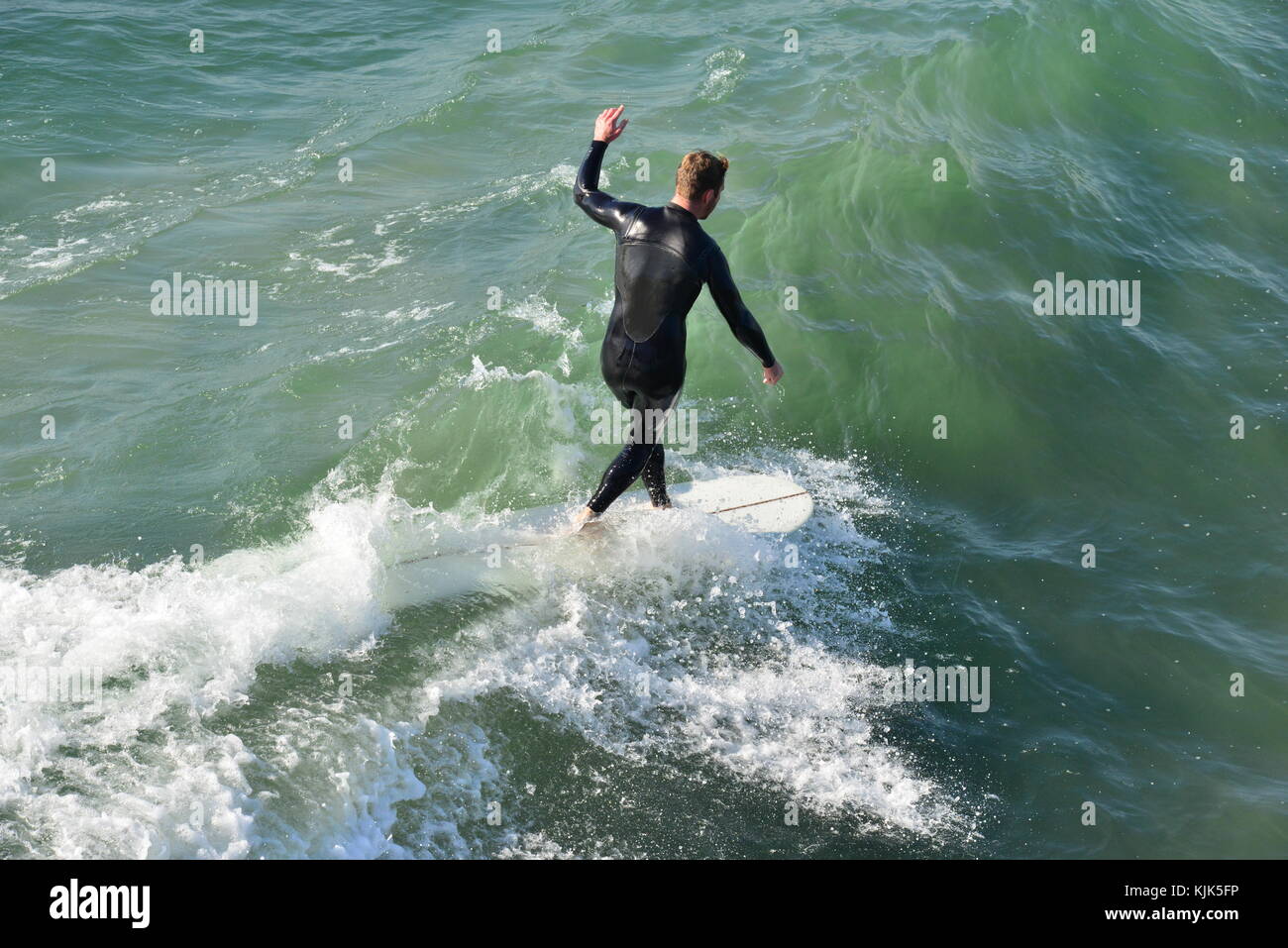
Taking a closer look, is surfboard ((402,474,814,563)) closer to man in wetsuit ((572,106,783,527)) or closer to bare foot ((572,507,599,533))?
bare foot ((572,507,599,533))

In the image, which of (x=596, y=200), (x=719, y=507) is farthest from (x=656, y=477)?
(x=596, y=200)

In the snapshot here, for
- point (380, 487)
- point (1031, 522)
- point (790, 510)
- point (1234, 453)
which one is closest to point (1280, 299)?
point (1234, 453)

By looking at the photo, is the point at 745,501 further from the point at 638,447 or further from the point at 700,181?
the point at 700,181

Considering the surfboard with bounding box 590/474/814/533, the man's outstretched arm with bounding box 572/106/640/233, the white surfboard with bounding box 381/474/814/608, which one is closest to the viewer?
the man's outstretched arm with bounding box 572/106/640/233

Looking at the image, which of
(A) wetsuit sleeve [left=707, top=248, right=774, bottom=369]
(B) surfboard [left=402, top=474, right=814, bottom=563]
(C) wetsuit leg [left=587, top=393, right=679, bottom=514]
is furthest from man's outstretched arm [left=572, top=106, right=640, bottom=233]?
(B) surfboard [left=402, top=474, right=814, bottom=563]

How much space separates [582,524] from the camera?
7059mm

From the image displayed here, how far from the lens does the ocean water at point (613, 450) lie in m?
5.42

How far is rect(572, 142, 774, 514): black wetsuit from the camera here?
6.22 metres

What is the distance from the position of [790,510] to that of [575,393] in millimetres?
2081

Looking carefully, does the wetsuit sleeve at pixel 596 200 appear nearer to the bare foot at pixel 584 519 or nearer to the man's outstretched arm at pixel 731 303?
the man's outstretched arm at pixel 731 303

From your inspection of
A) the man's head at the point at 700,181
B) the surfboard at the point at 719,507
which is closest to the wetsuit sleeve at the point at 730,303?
the man's head at the point at 700,181

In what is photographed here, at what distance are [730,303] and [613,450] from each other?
7.73 feet

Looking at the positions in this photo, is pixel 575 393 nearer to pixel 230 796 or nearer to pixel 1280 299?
pixel 230 796
